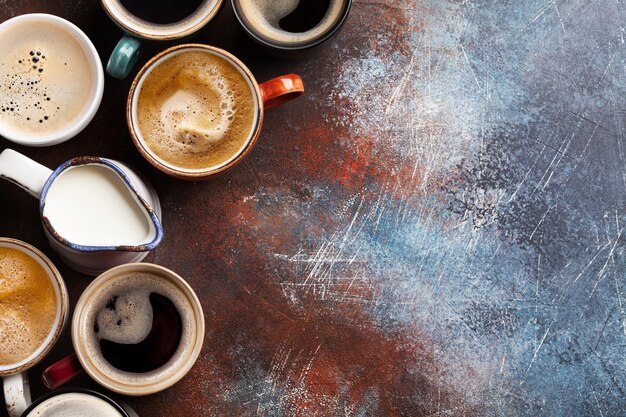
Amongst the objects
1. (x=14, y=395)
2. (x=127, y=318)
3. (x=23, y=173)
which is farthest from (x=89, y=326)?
(x=23, y=173)

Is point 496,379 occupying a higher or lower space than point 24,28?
lower

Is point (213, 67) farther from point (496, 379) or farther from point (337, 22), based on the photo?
point (496, 379)

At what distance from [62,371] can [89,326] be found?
11 centimetres

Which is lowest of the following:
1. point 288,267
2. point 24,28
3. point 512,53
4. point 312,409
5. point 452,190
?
point 312,409

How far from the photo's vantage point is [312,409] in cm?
154

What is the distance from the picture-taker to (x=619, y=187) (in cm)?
160

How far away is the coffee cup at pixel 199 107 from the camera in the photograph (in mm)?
1430

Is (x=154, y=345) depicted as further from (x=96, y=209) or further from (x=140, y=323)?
(x=96, y=209)

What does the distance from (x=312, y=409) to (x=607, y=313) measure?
2.40ft

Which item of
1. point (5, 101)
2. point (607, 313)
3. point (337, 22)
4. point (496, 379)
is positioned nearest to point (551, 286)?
point (607, 313)

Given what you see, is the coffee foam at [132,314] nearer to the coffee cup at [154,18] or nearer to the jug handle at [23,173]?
the jug handle at [23,173]

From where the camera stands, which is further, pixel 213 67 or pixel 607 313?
pixel 607 313

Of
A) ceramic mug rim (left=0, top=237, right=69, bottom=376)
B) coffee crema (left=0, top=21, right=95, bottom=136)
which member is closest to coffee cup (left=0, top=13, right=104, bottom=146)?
coffee crema (left=0, top=21, right=95, bottom=136)

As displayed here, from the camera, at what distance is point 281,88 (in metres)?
1.41
